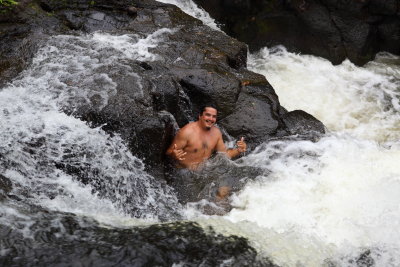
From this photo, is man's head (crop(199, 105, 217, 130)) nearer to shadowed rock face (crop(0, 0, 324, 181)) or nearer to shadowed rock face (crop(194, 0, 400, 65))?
shadowed rock face (crop(0, 0, 324, 181))

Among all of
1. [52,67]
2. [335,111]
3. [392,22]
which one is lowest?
[335,111]

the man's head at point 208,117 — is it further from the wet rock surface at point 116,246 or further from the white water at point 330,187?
the wet rock surface at point 116,246

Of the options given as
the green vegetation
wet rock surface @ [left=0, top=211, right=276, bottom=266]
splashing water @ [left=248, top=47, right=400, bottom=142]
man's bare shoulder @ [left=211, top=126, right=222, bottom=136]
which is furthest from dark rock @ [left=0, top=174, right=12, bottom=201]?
splashing water @ [left=248, top=47, right=400, bottom=142]

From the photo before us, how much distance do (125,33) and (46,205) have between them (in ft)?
12.7

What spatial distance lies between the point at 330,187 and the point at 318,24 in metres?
5.23

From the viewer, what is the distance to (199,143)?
21.1 feet

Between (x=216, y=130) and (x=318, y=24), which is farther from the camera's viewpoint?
(x=318, y=24)

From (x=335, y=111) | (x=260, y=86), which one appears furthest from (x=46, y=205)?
(x=335, y=111)

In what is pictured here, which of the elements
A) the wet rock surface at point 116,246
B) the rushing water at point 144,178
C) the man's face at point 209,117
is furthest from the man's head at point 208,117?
the wet rock surface at point 116,246

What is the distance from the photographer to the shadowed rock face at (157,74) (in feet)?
19.6

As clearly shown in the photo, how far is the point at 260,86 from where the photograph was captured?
24.9ft

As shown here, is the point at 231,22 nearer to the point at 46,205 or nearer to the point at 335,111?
the point at 335,111

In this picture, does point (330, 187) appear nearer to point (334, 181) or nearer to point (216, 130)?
point (334, 181)

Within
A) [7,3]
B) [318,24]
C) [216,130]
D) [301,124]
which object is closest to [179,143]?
[216,130]
